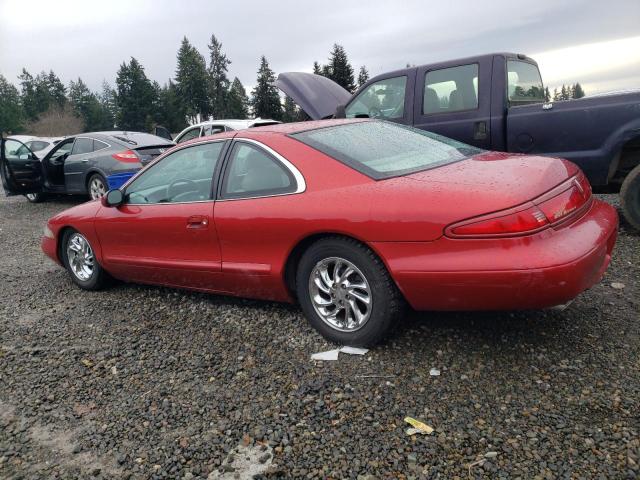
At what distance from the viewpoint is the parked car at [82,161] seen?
9.75 meters

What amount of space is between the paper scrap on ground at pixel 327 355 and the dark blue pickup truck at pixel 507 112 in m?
3.45

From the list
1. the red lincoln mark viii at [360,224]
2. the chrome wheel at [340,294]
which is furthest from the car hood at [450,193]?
the chrome wheel at [340,294]

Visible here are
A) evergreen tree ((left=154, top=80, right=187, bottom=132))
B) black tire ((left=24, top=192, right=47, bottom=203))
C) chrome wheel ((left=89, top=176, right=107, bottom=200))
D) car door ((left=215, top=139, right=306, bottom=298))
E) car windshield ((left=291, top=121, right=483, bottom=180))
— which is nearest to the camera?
car windshield ((left=291, top=121, right=483, bottom=180))

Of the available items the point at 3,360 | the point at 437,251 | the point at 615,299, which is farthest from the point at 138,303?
the point at 615,299

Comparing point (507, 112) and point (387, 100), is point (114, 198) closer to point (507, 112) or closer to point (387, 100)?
point (387, 100)

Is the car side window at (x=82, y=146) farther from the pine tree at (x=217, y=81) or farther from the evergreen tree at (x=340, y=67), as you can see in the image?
the pine tree at (x=217, y=81)

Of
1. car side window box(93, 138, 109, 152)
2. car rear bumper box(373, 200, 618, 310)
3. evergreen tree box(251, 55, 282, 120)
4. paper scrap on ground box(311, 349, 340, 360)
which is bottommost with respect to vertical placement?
paper scrap on ground box(311, 349, 340, 360)

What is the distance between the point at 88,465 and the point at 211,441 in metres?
0.55

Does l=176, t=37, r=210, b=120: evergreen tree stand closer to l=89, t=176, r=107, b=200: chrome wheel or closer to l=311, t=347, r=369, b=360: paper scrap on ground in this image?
l=89, t=176, r=107, b=200: chrome wheel

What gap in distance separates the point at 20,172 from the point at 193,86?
236 ft

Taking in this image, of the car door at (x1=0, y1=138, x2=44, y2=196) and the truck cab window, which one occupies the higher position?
the truck cab window

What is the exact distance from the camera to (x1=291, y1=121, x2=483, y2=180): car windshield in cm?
320

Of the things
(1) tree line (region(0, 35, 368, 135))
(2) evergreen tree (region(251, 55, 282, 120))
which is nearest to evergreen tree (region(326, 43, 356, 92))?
(2) evergreen tree (region(251, 55, 282, 120))

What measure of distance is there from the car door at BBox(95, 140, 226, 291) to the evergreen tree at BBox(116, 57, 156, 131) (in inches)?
3142
